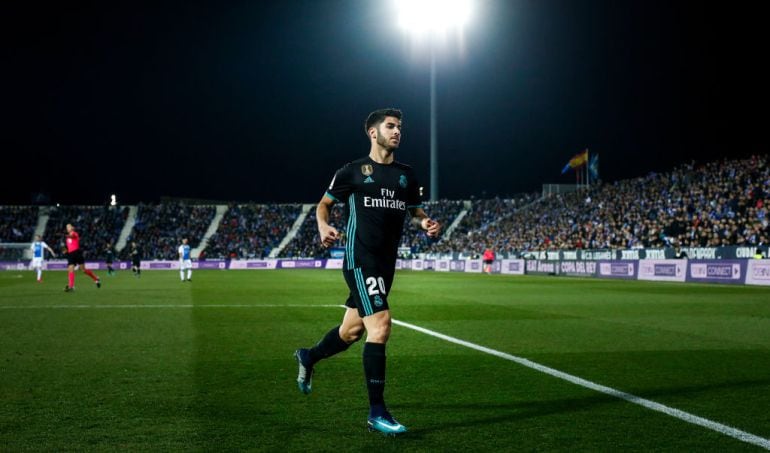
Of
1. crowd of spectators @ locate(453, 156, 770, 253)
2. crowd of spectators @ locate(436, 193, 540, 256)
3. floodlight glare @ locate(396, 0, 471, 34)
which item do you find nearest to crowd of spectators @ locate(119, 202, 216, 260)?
crowd of spectators @ locate(436, 193, 540, 256)

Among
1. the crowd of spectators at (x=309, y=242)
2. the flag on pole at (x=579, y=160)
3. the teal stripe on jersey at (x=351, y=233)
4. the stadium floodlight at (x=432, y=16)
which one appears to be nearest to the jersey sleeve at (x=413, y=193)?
the teal stripe on jersey at (x=351, y=233)

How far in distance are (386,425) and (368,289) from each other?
39.9 inches

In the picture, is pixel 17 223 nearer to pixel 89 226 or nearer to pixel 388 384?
pixel 89 226

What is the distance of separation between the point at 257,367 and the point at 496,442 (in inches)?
150

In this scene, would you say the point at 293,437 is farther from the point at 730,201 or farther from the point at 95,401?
the point at 730,201

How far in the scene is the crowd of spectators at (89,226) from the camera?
77.8m

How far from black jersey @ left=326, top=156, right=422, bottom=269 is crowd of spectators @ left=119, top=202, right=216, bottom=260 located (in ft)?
239

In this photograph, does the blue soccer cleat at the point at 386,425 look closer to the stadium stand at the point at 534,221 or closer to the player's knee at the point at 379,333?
the player's knee at the point at 379,333

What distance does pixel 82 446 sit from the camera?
15.0 feet

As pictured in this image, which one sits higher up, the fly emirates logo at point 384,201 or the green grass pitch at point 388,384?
the fly emirates logo at point 384,201

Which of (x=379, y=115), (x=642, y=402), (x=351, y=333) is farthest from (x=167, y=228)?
(x=642, y=402)

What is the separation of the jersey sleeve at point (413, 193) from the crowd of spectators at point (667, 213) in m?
25.6

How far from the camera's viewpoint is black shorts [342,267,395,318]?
5402 mm

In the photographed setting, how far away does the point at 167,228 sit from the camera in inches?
3191
